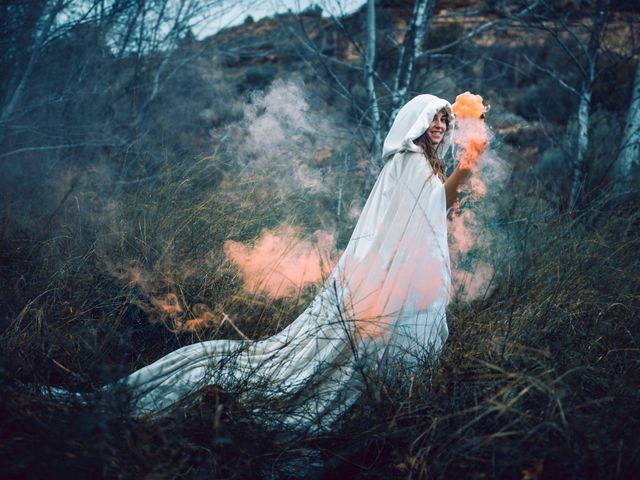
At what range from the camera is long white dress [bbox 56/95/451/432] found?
2.46 meters

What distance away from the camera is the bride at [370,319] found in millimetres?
Answer: 2438

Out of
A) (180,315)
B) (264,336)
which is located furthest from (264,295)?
(180,315)

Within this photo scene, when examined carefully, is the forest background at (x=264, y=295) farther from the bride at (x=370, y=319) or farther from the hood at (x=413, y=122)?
the hood at (x=413, y=122)

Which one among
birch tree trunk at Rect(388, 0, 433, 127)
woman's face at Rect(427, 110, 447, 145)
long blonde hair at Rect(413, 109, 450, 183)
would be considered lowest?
long blonde hair at Rect(413, 109, 450, 183)

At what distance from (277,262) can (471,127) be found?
1737mm

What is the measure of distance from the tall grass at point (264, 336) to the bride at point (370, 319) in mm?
137

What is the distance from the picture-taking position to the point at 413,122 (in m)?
2.96

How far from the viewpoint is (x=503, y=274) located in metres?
3.70

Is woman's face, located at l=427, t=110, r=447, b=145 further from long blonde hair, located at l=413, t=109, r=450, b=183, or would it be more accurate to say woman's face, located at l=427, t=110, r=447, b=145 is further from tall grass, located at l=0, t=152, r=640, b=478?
tall grass, located at l=0, t=152, r=640, b=478

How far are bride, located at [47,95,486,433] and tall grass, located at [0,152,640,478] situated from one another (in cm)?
14

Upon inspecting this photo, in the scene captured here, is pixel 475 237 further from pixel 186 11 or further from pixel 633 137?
pixel 186 11

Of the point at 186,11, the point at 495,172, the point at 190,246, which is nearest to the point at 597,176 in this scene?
the point at 495,172

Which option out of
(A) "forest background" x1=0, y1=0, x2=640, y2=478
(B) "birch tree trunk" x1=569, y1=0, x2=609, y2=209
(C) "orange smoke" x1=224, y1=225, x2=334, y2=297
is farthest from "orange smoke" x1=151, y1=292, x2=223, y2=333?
(B) "birch tree trunk" x1=569, y1=0, x2=609, y2=209

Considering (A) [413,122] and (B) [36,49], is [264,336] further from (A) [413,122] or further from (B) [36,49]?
(B) [36,49]
